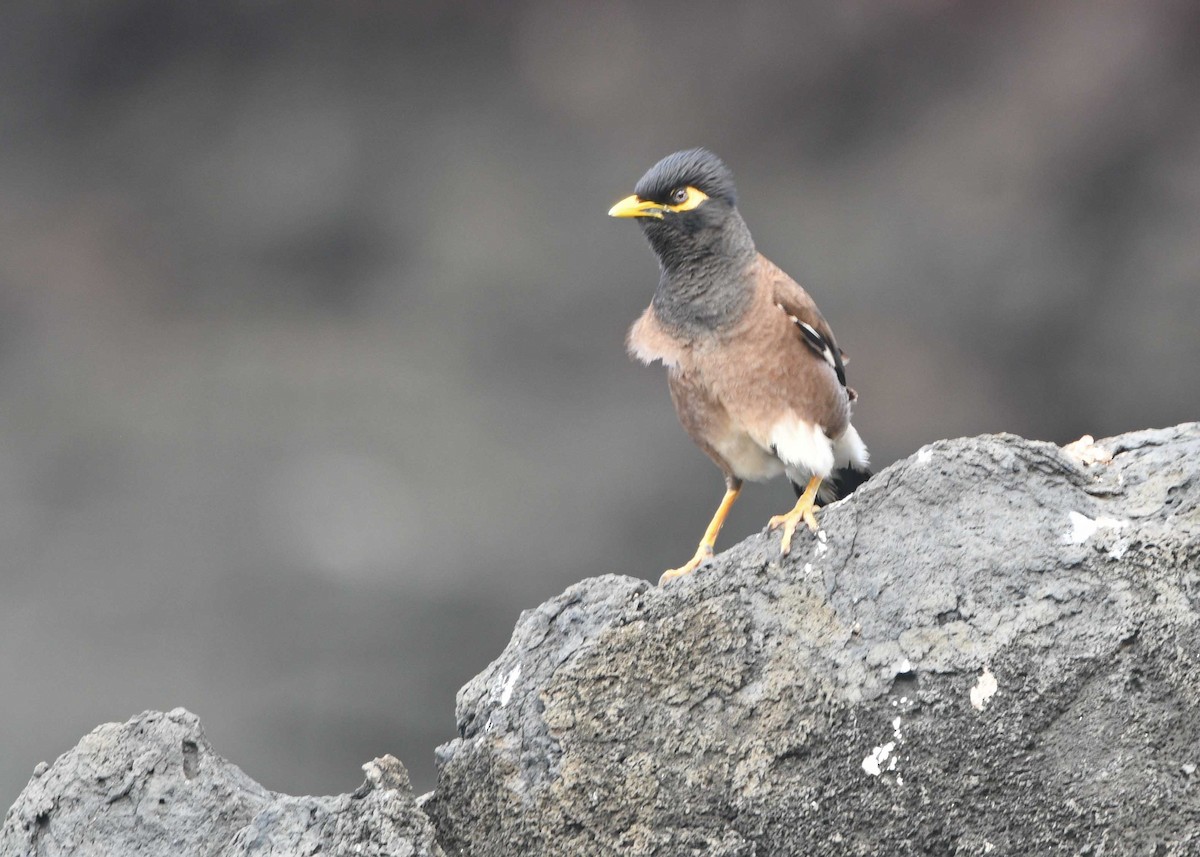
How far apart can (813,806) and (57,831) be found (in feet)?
5.59

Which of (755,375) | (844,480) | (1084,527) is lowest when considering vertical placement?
(1084,527)

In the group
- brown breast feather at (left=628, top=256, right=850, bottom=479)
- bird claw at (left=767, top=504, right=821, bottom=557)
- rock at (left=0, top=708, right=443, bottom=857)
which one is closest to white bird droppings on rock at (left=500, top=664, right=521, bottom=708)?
rock at (left=0, top=708, right=443, bottom=857)

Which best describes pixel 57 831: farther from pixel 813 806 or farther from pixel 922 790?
pixel 922 790

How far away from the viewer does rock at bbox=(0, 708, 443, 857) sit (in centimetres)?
265

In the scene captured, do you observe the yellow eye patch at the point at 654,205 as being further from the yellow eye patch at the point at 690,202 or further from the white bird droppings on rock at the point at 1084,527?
the white bird droppings on rock at the point at 1084,527

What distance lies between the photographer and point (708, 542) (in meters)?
3.57

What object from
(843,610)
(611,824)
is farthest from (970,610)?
(611,824)

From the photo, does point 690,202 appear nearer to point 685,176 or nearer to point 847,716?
point 685,176

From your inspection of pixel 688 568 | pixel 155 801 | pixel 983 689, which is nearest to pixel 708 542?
pixel 688 568

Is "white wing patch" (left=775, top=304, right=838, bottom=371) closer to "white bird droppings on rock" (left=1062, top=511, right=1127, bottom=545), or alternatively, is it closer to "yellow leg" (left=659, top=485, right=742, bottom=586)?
"yellow leg" (left=659, top=485, right=742, bottom=586)

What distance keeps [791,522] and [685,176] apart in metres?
1.16

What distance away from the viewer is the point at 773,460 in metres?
3.74

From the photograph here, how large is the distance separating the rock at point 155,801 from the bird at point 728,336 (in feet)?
4.40

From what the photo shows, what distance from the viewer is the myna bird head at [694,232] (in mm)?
3586
